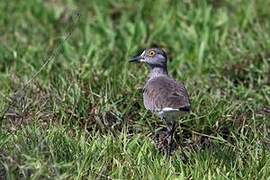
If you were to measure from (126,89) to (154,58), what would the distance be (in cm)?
34

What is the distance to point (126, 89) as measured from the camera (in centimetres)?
651

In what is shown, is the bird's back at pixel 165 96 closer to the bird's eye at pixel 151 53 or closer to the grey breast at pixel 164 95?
the grey breast at pixel 164 95

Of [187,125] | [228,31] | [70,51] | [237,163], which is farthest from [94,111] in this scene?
[228,31]

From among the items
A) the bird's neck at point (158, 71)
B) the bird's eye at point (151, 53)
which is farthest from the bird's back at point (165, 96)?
the bird's eye at point (151, 53)

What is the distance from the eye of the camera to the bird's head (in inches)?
249

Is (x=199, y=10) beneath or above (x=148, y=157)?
above

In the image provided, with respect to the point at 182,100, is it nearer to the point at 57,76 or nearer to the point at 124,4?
the point at 57,76

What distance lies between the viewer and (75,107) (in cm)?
616

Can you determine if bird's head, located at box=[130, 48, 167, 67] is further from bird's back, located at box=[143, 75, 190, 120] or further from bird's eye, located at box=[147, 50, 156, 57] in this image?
bird's back, located at box=[143, 75, 190, 120]

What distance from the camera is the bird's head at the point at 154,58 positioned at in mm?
6316

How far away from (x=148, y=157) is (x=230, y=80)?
6.64 ft

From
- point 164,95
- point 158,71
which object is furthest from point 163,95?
point 158,71

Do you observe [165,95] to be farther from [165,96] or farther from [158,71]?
[158,71]

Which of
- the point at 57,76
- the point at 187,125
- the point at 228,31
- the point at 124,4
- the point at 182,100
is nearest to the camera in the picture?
the point at 182,100
